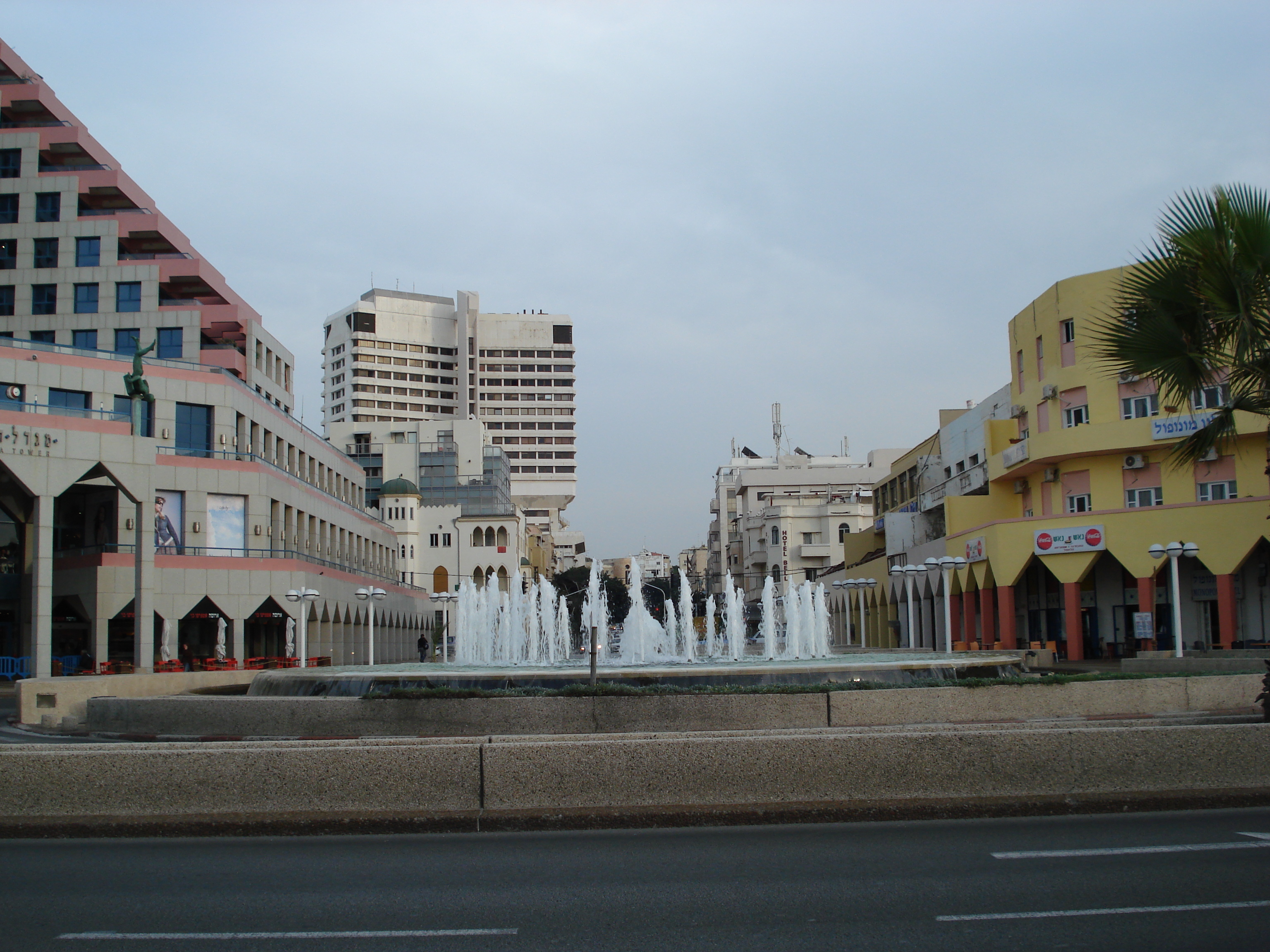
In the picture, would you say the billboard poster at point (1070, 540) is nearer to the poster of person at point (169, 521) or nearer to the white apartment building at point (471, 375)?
the poster of person at point (169, 521)

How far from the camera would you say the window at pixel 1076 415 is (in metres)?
40.2

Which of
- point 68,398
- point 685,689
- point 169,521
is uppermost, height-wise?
point 68,398

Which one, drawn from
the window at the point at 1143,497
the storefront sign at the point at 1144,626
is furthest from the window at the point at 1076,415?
the storefront sign at the point at 1144,626

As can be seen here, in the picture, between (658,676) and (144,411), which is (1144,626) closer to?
(658,676)

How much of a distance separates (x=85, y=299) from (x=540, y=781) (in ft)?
168

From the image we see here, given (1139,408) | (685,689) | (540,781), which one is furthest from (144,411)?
(540,781)

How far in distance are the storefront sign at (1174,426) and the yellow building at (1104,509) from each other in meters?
0.08

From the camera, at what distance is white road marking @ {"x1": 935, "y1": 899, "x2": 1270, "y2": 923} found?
6.34m

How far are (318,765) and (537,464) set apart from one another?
14162 centimetres

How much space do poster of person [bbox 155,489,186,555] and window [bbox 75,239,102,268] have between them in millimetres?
15792

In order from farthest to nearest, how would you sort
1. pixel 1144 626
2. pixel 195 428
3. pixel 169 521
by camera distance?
pixel 195 428 < pixel 169 521 < pixel 1144 626

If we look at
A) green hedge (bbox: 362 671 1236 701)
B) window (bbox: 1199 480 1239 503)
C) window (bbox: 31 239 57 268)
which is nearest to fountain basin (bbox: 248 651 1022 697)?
green hedge (bbox: 362 671 1236 701)

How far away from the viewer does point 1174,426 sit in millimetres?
37438

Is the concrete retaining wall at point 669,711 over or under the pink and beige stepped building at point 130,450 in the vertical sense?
under
